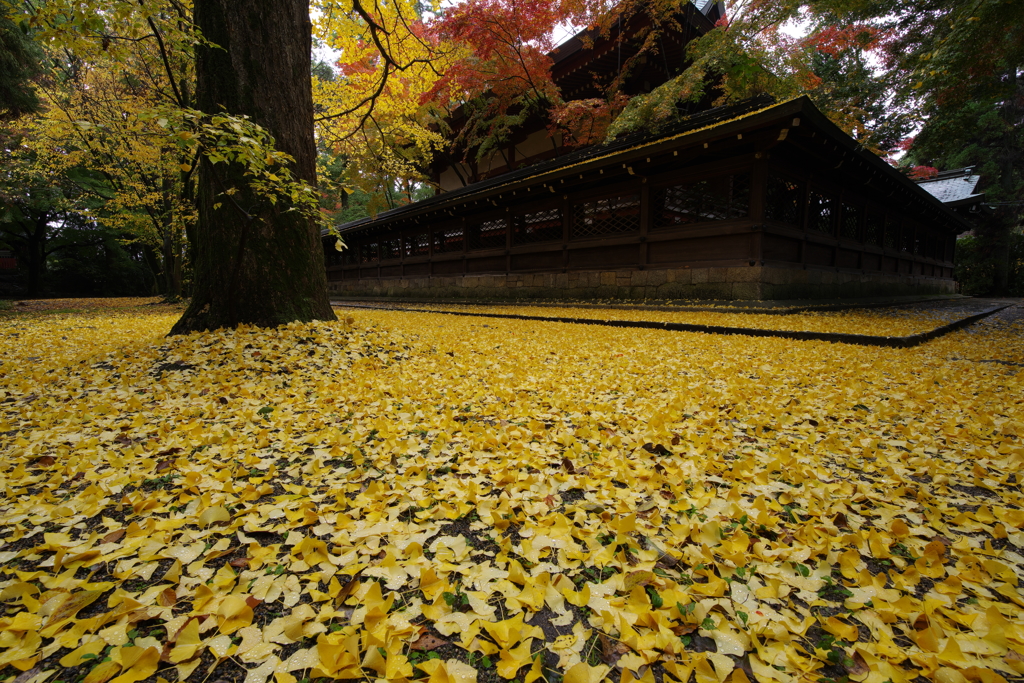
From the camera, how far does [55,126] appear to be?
1045cm

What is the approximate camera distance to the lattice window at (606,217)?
28.5 feet

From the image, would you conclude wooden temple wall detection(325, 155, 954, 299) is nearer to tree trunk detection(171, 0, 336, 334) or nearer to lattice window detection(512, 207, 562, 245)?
lattice window detection(512, 207, 562, 245)

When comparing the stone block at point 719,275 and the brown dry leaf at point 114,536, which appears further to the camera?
the stone block at point 719,275

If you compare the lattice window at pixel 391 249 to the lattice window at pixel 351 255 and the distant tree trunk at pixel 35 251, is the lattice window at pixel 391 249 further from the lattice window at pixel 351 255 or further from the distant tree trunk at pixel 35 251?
the distant tree trunk at pixel 35 251

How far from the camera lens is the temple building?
23.1ft

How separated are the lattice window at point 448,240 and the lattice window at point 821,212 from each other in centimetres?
862

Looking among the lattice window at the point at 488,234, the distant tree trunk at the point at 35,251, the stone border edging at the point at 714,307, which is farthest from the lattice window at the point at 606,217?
the distant tree trunk at the point at 35,251

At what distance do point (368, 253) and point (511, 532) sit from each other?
53.7 feet

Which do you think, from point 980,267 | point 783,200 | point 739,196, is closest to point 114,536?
point 739,196

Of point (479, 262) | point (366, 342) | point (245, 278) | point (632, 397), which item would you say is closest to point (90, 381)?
point (245, 278)

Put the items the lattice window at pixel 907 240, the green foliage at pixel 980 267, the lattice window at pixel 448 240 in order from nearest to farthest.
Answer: the lattice window at pixel 907 240 < the lattice window at pixel 448 240 < the green foliage at pixel 980 267

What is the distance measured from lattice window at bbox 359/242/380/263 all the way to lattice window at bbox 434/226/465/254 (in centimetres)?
372

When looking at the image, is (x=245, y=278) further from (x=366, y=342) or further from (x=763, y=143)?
(x=763, y=143)

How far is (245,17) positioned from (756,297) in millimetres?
7797
